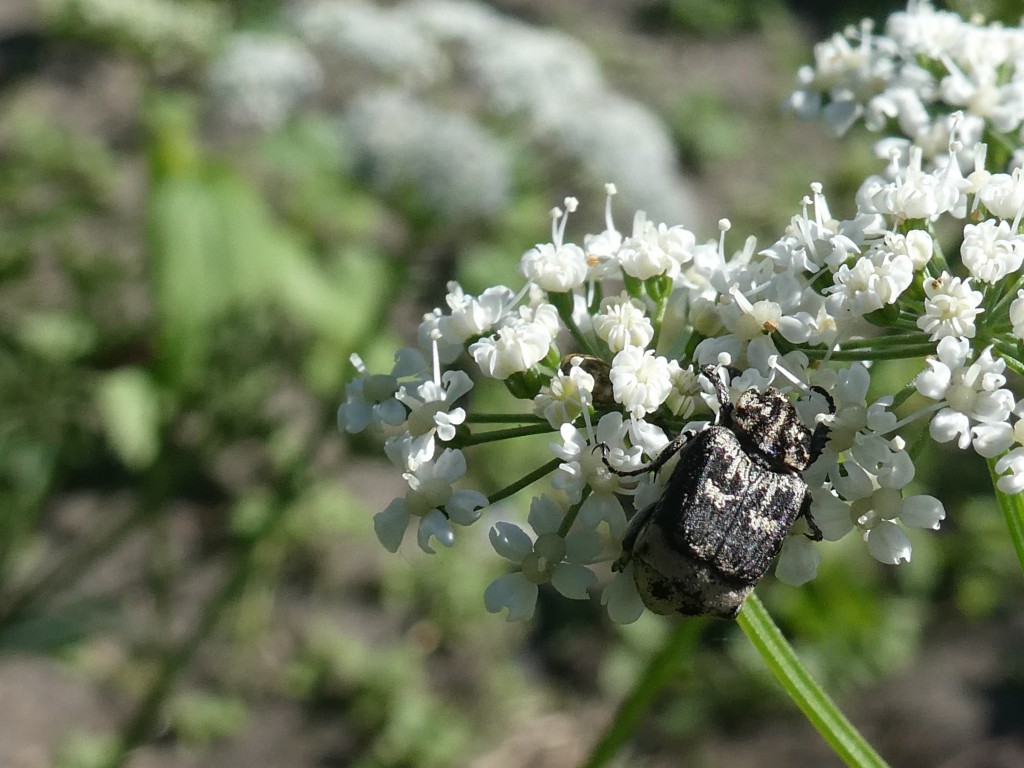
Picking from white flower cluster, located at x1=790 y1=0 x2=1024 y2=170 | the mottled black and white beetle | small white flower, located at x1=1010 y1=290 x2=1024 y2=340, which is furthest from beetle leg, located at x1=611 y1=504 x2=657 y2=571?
white flower cluster, located at x1=790 y1=0 x2=1024 y2=170

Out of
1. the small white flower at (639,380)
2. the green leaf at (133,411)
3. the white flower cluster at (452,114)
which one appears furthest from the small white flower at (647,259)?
the green leaf at (133,411)

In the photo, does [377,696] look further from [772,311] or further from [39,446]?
[772,311]

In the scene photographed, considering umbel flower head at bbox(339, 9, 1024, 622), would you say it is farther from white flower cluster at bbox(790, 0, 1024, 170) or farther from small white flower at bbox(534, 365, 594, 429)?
white flower cluster at bbox(790, 0, 1024, 170)

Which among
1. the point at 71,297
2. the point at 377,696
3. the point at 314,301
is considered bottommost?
the point at 377,696

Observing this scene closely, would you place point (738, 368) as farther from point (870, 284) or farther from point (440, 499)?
point (440, 499)

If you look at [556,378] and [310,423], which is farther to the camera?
[310,423]

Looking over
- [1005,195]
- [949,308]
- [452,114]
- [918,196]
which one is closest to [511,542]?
[949,308]

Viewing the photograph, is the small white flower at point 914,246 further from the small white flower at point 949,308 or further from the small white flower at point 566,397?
the small white flower at point 566,397

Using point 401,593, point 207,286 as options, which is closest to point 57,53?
point 207,286

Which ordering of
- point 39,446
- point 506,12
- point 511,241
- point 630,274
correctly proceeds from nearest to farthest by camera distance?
point 630,274 < point 39,446 < point 511,241 < point 506,12
